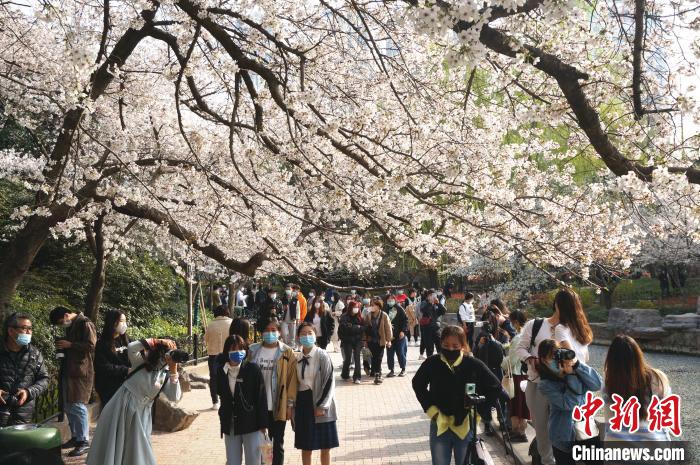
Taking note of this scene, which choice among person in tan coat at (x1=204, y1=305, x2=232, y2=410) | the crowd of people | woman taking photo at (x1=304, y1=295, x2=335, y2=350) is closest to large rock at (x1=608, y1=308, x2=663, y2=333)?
woman taking photo at (x1=304, y1=295, x2=335, y2=350)

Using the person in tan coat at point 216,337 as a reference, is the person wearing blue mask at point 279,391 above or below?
below

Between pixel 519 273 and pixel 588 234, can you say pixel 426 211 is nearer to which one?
pixel 588 234

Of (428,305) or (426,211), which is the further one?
(428,305)

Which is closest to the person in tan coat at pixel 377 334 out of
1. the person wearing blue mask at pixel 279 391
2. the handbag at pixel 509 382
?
the handbag at pixel 509 382

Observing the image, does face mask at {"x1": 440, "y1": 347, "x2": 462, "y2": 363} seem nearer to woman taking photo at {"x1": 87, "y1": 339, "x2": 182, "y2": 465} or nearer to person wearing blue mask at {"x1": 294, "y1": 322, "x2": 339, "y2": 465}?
person wearing blue mask at {"x1": 294, "y1": 322, "x2": 339, "y2": 465}

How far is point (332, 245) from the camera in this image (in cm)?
1170

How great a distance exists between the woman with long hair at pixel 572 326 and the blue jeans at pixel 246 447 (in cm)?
299

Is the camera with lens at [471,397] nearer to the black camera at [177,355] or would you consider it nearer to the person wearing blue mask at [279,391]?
the person wearing blue mask at [279,391]

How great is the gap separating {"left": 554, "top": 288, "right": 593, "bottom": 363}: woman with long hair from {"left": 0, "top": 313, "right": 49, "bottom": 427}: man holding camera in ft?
17.3

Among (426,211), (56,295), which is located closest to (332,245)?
Result: (426,211)

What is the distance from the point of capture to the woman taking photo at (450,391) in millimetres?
5516

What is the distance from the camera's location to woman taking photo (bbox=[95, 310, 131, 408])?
7.14 metres

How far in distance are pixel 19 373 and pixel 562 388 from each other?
5.37 metres

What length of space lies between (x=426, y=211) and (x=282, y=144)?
204 cm
